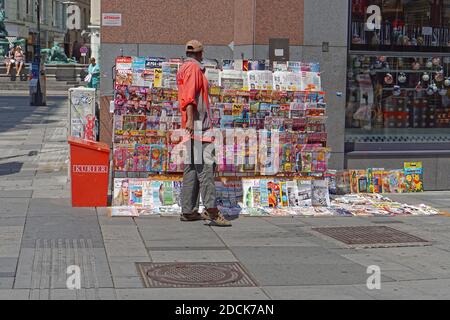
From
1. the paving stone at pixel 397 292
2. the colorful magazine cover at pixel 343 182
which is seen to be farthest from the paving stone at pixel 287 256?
the colorful magazine cover at pixel 343 182

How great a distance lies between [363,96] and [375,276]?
18.5ft

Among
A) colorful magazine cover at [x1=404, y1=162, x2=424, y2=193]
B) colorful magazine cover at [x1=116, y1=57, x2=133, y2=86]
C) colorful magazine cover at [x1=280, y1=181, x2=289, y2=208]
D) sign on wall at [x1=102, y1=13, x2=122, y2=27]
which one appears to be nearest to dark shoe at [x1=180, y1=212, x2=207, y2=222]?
colorful magazine cover at [x1=280, y1=181, x2=289, y2=208]

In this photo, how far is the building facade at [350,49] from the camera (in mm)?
11500

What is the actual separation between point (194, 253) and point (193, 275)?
85 centimetres

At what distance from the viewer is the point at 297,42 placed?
37.6 feet

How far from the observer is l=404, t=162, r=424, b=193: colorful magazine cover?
471 inches

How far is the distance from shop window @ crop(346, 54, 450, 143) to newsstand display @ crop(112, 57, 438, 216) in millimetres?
1830

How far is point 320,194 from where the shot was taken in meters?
10.3

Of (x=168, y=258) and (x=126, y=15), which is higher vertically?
(x=126, y=15)

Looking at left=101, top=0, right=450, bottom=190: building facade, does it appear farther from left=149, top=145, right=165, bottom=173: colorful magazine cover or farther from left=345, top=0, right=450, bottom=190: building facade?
left=149, top=145, right=165, bottom=173: colorful magazine cover

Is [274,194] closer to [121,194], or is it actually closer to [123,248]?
[121,194]

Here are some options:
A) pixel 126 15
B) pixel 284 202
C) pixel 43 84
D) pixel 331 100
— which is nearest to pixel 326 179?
pixel 284 202

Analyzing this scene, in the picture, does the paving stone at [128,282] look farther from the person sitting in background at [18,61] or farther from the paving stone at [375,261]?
the person sitting in background at [18,61]

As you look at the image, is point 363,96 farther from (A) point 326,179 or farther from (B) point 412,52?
(A) point 326,179
